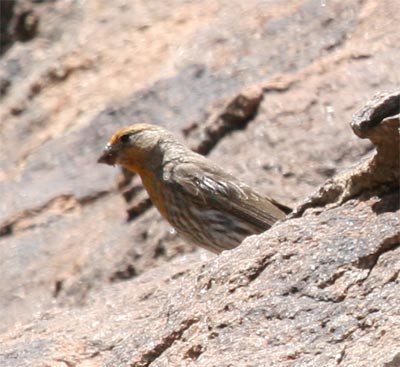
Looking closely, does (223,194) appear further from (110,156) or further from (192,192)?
(110,156)

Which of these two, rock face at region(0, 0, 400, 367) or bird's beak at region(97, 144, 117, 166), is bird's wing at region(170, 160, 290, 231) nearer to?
rock face at region(0, 0, 400, 367)

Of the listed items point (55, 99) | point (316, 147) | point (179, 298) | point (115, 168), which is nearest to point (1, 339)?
point (179, 298)

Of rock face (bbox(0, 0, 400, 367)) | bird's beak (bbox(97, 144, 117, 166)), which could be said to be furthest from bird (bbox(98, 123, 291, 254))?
rock face (bbox(0, 0, 400, 367))

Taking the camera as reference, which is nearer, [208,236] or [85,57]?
[208,236]

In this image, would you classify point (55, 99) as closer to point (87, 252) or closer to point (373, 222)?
point (87, 252)

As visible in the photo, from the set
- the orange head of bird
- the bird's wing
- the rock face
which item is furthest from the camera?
the orange head of bird

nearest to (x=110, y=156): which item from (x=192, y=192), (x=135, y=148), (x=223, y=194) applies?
(x=135, y=148)
